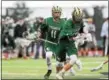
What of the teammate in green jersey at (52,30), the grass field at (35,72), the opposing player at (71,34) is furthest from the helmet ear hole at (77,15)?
the grass field at (35,72)

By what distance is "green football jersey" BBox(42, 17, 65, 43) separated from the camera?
1272 cm

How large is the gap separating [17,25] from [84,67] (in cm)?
543

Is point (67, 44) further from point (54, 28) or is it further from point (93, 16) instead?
point (93, 16)

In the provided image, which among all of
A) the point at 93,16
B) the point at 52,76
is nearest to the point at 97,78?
the point at 52,76

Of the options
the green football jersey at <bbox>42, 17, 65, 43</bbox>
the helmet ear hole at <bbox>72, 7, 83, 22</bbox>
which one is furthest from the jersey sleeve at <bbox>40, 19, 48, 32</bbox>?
the helmet ear hole at <bbox>72, 7, 83, 22</bbox>

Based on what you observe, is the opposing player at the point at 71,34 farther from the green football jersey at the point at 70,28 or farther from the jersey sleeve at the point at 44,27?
the jersey sleeve at the point at 44,27

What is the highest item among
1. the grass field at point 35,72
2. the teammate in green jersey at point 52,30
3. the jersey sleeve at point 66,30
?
the jersey sleeve at point 66,30

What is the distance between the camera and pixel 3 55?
2270 centimetres

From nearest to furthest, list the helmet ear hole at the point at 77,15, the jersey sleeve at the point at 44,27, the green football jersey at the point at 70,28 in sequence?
the helmet ear hole at the point at 77,15
the green football jersey at the point at 70,28
the jersey sleeve at the point at 44,27

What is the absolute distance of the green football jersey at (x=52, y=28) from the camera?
12719 mm

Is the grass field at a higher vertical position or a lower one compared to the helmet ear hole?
lower

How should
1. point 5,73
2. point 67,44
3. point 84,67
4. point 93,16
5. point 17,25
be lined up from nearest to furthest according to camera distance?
point 67,44 → point 5,73 → point 84,67 → point 17,25 → point 93,16

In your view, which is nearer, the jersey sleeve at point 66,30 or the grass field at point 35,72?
the jersey sleeve at point 66,30

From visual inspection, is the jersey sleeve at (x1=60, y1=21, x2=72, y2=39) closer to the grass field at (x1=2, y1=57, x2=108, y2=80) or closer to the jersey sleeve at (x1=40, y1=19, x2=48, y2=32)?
the jersey sleeve at (x1=40, y1=19, x2=48, y2=32)
